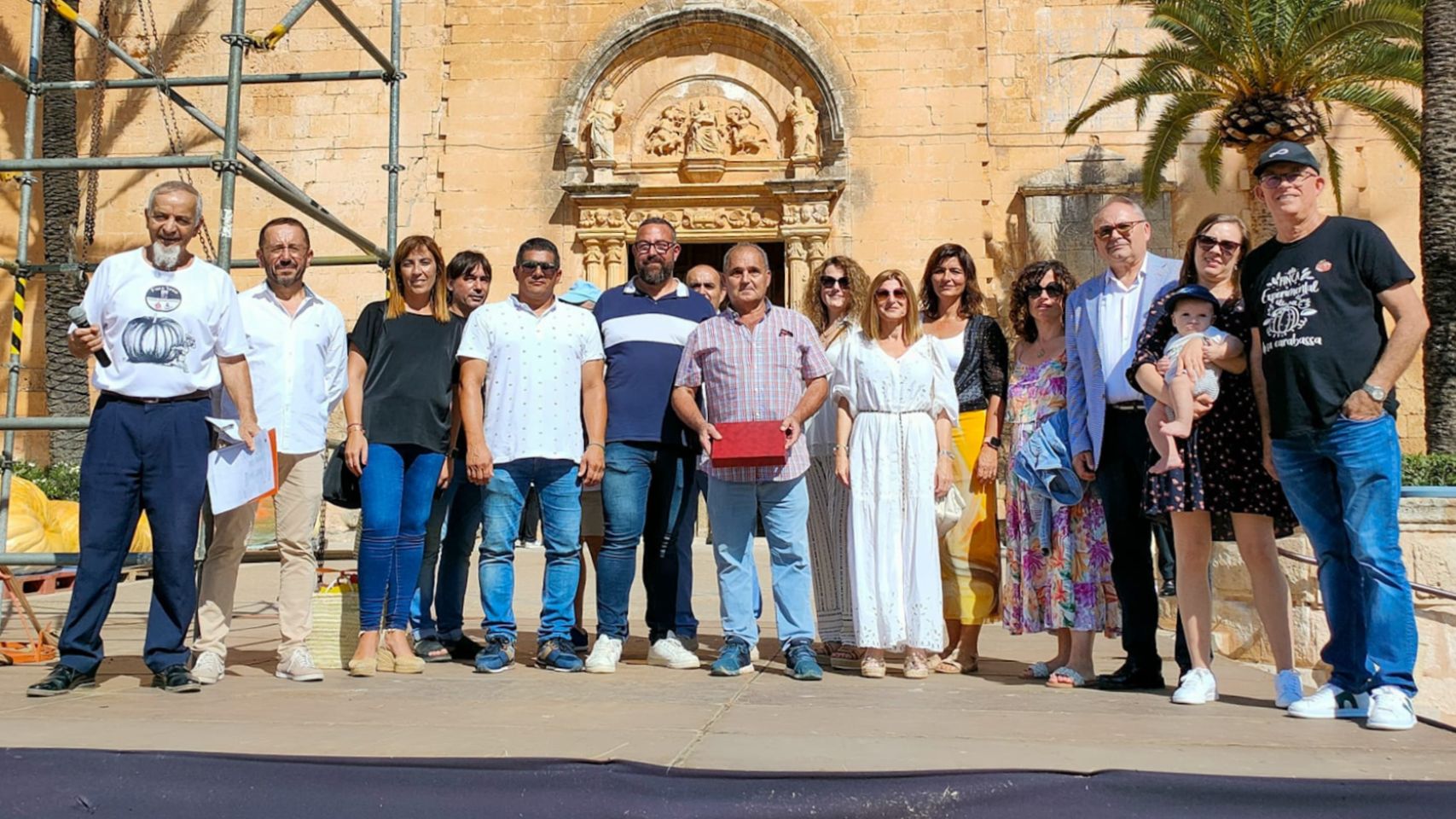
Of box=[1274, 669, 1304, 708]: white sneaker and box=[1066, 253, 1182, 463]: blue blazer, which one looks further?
box=[1066, 253, 1182, 463]: blue blazer

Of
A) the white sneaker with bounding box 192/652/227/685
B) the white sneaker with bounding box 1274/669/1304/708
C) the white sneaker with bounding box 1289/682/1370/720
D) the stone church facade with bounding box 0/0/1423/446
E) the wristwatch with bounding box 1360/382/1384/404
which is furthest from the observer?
the stone church facade with bounding box 0/0/1423/446

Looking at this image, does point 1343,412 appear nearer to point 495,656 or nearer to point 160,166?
point 495,656

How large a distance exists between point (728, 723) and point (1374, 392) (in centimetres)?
228

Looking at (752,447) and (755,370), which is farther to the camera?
(755,370)

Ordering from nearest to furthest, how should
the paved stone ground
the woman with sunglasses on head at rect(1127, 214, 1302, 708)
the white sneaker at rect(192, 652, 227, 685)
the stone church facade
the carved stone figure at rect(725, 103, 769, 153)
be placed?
the paved stone ground
the woman with sunglasses on head at rect(1127, 214, 1302, 708)
the white sneaker at rect(192, 652, 227, 685)
the stone church facade
the carved stone figure at rect(725, 103, 769, 153)

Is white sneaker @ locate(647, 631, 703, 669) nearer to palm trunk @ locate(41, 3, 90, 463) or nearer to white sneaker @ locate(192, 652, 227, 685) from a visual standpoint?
white sneaker @ locate(192, 652, 227, 685)

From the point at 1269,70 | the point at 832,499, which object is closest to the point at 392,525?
the point at 832,499

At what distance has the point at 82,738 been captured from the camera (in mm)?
3361

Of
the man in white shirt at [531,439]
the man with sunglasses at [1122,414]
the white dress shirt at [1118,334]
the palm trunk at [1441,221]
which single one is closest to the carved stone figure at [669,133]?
the palm trunk at [1441,221]

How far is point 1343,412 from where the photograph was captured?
392cm

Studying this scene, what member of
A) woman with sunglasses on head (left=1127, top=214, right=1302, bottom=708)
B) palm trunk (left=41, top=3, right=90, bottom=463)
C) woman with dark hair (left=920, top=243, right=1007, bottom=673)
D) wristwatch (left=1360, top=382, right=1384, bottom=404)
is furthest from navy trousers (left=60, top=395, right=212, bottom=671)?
palm trunk (left=41, top=3, right=90, bottom=463)

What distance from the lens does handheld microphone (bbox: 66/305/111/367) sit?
14.5ft

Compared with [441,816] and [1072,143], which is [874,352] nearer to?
[441,816]

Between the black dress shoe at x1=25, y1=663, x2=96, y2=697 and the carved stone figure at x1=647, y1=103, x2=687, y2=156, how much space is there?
10382 mm
